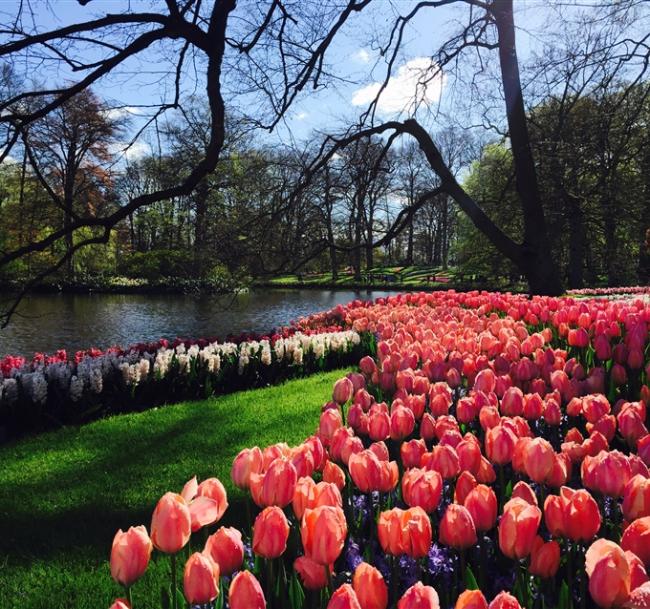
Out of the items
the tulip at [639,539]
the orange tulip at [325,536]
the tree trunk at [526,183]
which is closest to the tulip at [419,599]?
the orange tulip at [325,536]

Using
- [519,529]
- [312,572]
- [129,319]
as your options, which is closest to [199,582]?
[312,572]

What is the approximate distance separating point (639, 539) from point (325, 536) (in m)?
0.57

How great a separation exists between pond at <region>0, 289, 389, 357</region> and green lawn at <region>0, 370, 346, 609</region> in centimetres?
567

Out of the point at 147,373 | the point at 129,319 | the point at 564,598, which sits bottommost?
the point at 129,319

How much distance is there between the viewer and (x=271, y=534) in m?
1.11

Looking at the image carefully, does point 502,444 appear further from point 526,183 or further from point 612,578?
point 526,183

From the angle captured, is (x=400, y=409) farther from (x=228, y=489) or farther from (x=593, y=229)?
(x=593, y=229)

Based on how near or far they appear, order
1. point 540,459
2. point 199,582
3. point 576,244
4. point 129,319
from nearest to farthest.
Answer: point 199,582 < point 540,459 < point 576,244 < point 129,319

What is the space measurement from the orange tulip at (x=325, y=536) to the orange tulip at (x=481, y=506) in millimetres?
329

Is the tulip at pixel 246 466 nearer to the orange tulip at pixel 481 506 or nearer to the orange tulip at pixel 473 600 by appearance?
the orange tulip at pixel 481 506

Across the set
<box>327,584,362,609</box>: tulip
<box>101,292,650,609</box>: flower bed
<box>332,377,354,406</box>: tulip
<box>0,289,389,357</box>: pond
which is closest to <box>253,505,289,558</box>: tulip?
<box>101,292,650,609</box>: flower bed

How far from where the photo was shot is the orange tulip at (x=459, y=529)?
1.19 meters

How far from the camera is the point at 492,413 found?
75.6 inches

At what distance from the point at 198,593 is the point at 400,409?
1.06 meters
